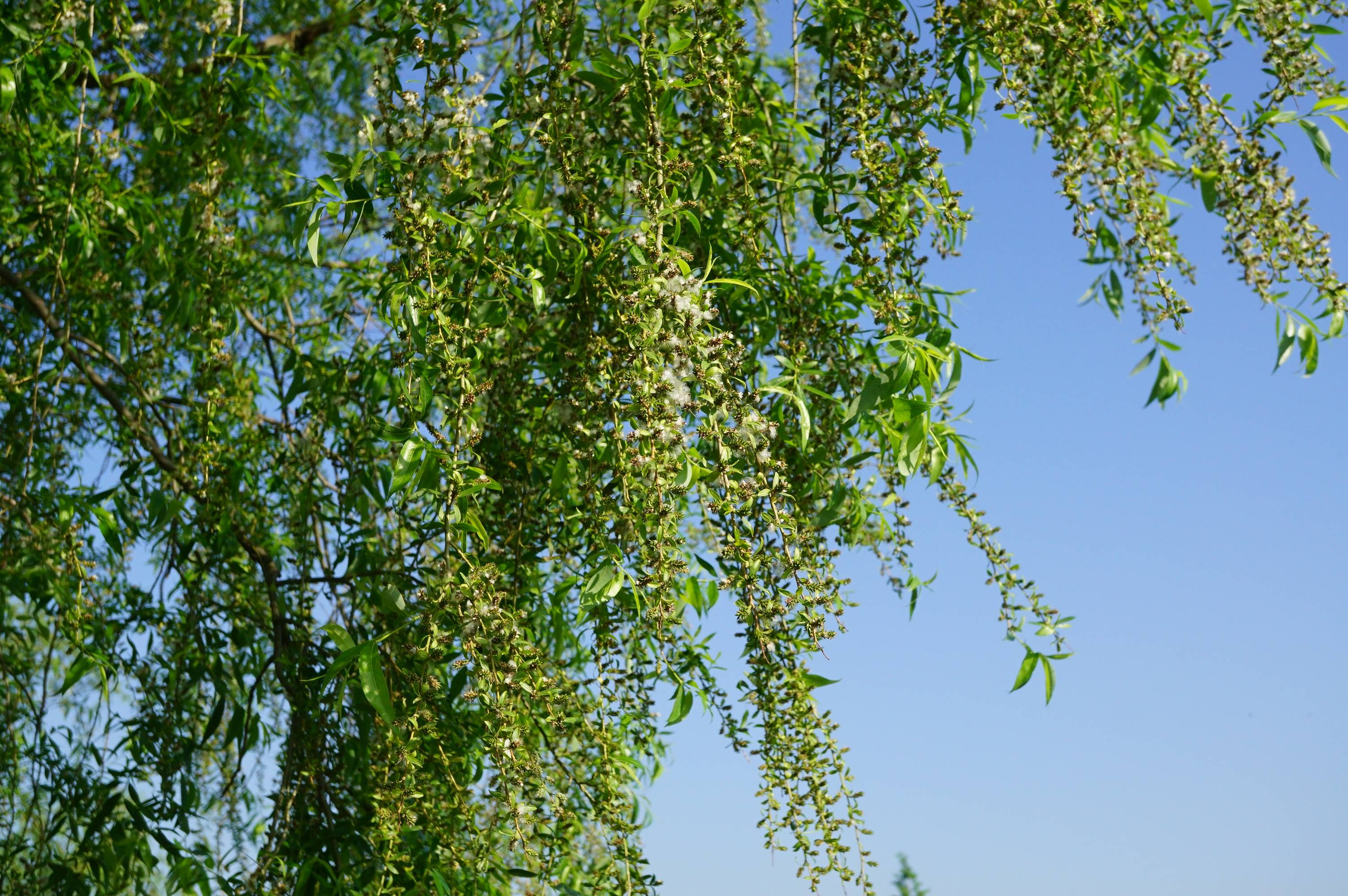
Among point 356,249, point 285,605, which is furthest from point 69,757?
point 356,249

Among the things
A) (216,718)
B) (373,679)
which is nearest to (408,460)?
(373,679)

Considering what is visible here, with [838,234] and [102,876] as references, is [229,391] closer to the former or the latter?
[102,876]

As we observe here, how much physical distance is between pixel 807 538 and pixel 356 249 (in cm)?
230

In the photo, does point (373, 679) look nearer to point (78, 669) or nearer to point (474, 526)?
point (474, 526)

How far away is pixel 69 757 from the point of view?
7.82ft

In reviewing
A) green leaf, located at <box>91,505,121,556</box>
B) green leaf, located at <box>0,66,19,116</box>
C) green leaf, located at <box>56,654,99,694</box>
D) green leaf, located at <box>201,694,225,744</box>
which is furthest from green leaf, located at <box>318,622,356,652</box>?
green leaf, located at <box>0,66,19,116</box>

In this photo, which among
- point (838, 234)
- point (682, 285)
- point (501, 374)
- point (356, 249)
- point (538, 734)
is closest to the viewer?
point (682, 285)

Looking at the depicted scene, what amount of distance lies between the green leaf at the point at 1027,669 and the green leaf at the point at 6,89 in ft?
6.37

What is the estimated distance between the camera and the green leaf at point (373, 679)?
1.22 metres

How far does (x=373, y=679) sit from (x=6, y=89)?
4.88ft

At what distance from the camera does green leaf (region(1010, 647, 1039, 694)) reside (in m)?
1.42

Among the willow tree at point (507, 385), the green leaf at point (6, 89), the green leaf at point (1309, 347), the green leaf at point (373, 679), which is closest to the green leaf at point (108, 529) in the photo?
the willow tree at point (507, 385)

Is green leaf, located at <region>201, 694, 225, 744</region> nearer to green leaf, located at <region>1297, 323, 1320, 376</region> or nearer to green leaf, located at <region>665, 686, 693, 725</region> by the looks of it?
green leaf, located at <region>665, 686, 693, 725</region>

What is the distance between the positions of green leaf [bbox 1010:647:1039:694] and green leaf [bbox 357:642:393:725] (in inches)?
29.2
